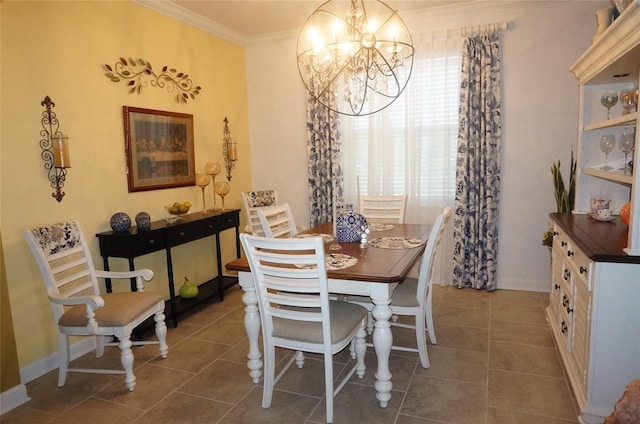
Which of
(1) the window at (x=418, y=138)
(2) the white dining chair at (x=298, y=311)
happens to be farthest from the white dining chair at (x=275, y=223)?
(1) the window at (x=418, y=138)

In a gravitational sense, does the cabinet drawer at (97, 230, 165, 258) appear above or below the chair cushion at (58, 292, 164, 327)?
above

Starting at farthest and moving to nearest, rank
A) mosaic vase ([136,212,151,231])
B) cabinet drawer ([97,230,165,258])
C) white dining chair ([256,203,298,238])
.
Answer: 1. mosaic vase ([136,212,151,231])
2. cabinet drawer ([97,230,165,258])
3. white dining chair ([256,203,298,238])

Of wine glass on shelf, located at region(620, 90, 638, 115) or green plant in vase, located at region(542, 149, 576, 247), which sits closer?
wine glass on shelf, located at region(620, 90, 638, 115)

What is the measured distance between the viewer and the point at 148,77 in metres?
3.69

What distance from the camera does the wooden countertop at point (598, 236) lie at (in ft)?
6.52

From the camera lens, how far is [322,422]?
222cm

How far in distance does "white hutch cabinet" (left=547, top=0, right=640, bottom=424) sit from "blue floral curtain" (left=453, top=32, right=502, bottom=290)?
1.05 metres

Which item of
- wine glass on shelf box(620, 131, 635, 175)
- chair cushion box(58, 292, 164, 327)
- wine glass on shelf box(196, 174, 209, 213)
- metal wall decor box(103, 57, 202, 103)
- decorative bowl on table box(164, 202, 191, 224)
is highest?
metal wall decor box(103, 57, 202, 103)

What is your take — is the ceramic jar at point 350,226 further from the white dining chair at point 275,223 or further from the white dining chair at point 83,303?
the white dining chair at point 83,303

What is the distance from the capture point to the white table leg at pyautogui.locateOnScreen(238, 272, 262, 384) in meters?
2.47

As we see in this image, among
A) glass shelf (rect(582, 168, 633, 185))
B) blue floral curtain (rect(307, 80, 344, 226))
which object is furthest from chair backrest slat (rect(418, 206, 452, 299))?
blue floral curtain (rect(307, 80, 344, 226))

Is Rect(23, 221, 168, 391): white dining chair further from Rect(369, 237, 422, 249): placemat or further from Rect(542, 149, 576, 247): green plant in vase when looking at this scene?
Rect(542, 149, 576, 247): green plant in vase

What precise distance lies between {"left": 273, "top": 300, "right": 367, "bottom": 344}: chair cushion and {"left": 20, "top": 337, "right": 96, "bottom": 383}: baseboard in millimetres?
1684

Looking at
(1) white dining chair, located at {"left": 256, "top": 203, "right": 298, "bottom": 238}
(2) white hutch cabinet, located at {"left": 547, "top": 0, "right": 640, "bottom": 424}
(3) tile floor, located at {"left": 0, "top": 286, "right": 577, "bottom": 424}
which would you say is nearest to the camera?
(2) white hutch cabinet, located at {"left": 547, "top": 0, "right": 640, "bottom": 424}
